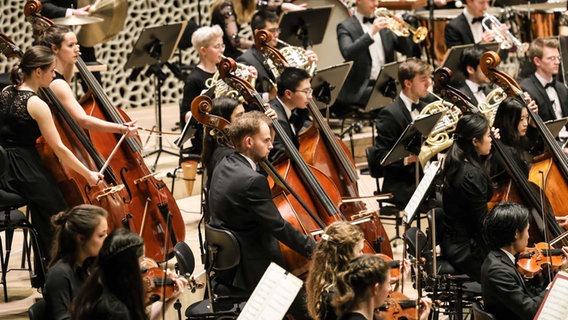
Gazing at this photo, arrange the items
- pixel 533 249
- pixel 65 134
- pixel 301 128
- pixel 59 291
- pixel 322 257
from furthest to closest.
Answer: pixel 301 128
pixel 65 134
pixel 533 249
pixel 322 257
pixel 59 291

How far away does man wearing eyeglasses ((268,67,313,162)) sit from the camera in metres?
6.32

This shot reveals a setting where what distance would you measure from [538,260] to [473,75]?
2833 mm

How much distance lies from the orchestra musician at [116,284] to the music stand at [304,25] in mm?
4681

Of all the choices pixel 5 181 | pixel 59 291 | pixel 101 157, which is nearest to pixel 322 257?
pixel 59 291

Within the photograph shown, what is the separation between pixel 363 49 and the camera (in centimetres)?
840

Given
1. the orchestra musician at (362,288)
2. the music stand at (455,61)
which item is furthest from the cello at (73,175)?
the music stand at (455,61)

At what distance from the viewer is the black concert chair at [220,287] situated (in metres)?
4.83

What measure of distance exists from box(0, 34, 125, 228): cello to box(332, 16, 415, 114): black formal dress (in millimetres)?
3302

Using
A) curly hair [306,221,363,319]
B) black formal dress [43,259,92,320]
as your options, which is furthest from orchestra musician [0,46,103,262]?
curly hair [306,221,363,319]

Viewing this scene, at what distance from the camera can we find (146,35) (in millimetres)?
7770

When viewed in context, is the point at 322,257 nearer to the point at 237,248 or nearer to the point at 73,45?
the point at 237,248

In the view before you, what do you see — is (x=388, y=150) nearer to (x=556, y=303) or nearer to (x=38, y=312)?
(x=556, y=303)

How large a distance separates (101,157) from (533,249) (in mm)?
2234

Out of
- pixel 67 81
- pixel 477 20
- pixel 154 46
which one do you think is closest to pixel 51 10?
pixel 154 46
